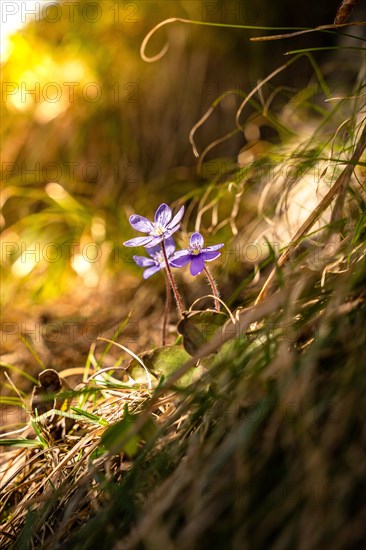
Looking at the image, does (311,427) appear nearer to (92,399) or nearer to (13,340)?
(92,399)

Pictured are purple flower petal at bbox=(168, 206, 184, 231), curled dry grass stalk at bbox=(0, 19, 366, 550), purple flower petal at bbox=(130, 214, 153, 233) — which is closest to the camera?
curled dry grass stalk at bbox=(0, 19, 366, 550)

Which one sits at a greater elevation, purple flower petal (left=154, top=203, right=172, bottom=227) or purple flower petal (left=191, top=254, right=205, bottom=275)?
purple flower petal (left=154, top=203, right=172, bottom=227)

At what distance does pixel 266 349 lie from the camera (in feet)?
3.12

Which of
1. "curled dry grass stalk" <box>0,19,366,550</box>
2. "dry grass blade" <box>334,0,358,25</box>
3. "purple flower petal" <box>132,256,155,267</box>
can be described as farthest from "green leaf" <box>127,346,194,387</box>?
"dry grass blade" <box>334,0,358,25</box>

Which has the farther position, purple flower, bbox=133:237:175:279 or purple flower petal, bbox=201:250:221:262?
purple flower, bbox=133:237:175:279

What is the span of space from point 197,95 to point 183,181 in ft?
1.67

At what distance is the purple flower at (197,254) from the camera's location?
48.5 inches

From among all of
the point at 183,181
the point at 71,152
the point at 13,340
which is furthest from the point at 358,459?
the point at 71,152

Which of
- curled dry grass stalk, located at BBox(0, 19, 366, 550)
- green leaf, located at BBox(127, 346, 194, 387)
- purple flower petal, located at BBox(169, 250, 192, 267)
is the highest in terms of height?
purple flower petal, located at BBox(169, 250, 192, 267)

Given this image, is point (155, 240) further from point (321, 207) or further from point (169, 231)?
point (321, 207)

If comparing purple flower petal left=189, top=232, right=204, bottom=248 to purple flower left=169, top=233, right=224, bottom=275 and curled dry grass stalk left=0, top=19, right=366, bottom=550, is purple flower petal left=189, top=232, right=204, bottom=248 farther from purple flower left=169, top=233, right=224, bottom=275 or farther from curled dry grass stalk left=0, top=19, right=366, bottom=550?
curled dry grass stalk left=0, top=19, right=366, bottom=550

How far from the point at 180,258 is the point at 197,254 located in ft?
0.18

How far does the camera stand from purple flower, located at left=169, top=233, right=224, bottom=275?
4.04 feet

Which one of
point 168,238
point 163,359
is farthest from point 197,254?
point 163,359
